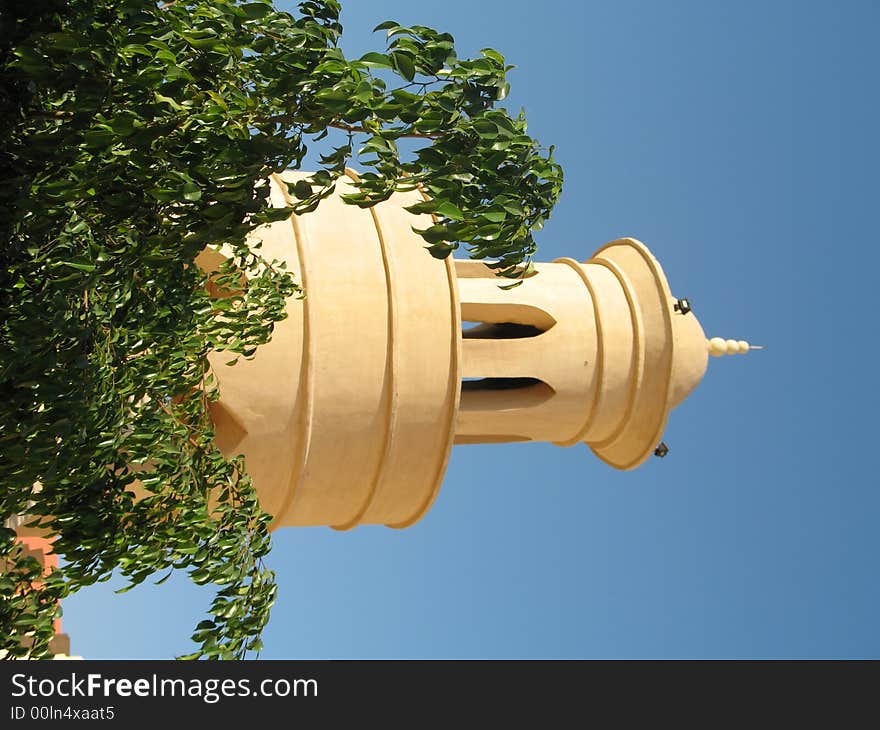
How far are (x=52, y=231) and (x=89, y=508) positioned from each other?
2202 millimetres

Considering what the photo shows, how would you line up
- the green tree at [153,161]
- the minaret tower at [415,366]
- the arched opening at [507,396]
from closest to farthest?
the green tree at [153,161], the minaret tower at [415,366], the arched opening at [507,396]

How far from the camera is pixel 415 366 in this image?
12344 millimetres

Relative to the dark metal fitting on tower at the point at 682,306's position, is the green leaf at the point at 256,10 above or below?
above

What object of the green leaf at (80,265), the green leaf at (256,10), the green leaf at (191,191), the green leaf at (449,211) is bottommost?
the green leaf at (80,265)

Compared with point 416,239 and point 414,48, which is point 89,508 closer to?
point 414,48

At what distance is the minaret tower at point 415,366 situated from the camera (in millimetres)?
11828

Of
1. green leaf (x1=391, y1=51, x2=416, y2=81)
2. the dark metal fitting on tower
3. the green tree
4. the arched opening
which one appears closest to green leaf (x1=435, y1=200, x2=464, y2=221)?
the green tree

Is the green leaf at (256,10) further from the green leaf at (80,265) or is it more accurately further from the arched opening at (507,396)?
the arched opening at (507,396)

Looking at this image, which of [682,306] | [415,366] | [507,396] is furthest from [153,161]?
[682,306]

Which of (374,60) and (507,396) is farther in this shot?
(507,396)

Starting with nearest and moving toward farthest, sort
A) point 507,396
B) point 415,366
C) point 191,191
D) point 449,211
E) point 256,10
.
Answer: point 191,191, point 449,211, point 256,10, point 415,366, point 507,396

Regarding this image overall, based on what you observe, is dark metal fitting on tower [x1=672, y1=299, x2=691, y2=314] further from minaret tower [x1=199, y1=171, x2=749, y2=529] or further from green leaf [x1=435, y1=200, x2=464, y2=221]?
green leaf [x1=435, y1=200, x2=464, y2=221]

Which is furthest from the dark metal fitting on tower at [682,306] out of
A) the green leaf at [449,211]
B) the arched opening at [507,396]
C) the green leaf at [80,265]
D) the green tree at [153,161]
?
the green leaf at [80,265]

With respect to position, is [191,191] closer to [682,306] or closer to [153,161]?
[153,161]
